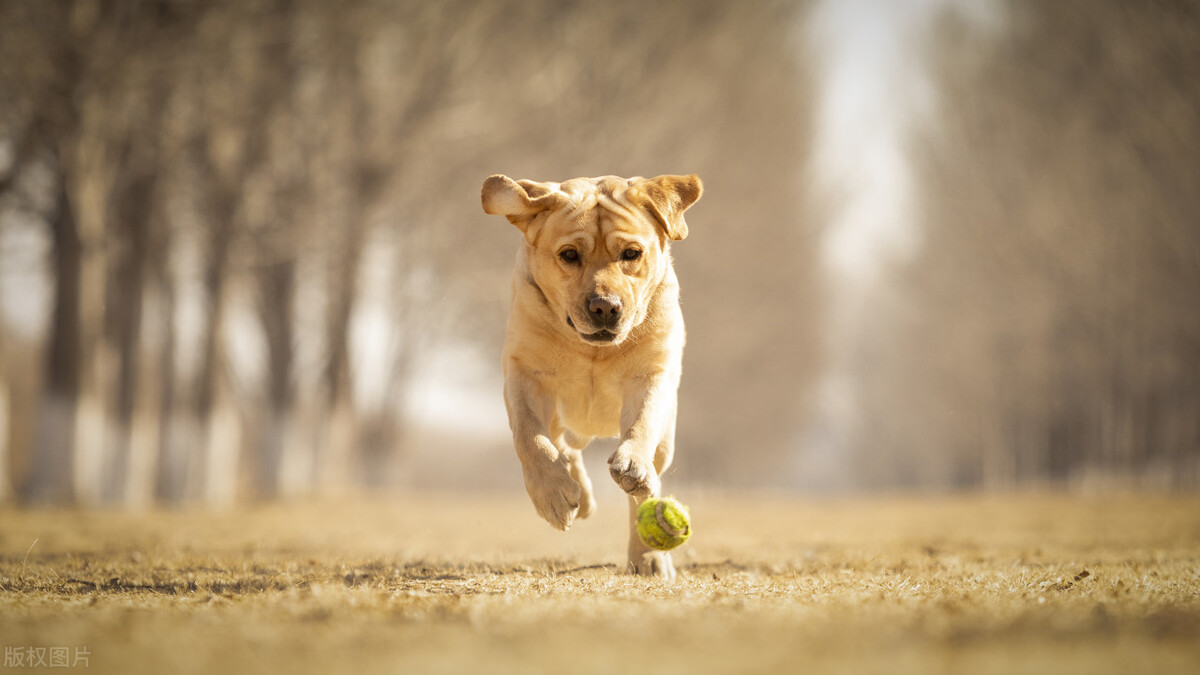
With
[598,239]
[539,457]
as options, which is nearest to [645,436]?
[539,457]

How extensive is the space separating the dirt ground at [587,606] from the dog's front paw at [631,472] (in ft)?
1.32

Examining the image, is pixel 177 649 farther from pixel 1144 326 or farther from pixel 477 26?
pixel 1144 326

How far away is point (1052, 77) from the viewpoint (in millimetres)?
21188

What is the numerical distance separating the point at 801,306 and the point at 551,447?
28.4 m

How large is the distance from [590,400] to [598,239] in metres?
0.83

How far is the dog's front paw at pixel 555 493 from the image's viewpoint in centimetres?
378

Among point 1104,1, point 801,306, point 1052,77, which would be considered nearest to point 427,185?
point 1104,1

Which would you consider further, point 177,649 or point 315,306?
point 315,306

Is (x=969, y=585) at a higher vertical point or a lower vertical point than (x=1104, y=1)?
lower

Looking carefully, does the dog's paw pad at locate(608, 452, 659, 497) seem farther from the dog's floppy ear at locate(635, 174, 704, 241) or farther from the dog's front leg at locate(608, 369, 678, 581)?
the dog's floppy ear at locate(635, 174, 704, 241)

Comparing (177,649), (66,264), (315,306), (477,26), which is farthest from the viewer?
(315,306)

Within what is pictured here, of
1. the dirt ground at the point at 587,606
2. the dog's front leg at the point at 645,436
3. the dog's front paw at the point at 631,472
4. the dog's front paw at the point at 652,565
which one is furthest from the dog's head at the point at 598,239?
the dirt ground at the point at 587,606

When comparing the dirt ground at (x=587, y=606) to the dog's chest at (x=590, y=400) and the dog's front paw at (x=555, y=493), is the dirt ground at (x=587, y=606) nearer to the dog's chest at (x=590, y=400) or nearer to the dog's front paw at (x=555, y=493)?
the dog's front paw at (x=555, y=493)

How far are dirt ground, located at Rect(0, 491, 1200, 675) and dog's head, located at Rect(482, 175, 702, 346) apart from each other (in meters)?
1.17
